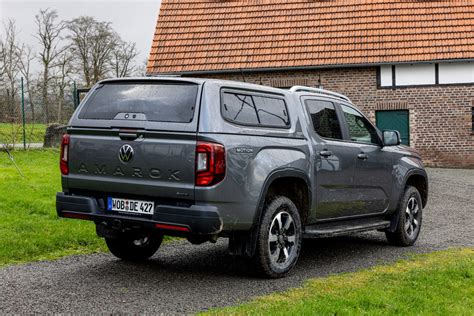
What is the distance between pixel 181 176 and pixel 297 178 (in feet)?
4.67

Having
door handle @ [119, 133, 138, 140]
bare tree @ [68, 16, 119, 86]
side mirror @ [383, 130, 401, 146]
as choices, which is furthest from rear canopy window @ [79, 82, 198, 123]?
bare tree @ [68, 16, 119, 86]

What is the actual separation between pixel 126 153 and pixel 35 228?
3107 mm

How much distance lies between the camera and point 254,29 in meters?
26.0

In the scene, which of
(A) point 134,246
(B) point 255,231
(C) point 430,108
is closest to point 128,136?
(B) point 255,231

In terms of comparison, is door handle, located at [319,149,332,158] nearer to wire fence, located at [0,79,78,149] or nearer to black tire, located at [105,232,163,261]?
black tire, located at [105,232,163,261]

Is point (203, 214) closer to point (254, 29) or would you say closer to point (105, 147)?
point (105, 147)

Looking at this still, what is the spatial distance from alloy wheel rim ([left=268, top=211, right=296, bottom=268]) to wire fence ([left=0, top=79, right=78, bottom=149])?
46.7ft

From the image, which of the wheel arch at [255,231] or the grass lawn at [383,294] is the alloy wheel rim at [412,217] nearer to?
the grass lawn at [383,294]

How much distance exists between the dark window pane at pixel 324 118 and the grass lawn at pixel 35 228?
9.34ft

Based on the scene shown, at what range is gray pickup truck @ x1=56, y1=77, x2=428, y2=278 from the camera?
548cm

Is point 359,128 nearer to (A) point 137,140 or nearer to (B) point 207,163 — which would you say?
(B) point 207,163

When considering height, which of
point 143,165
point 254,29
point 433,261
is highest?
point 254,29

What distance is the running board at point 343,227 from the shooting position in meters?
6.68

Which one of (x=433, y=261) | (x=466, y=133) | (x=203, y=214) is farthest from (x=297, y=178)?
(x=466, y=133)
